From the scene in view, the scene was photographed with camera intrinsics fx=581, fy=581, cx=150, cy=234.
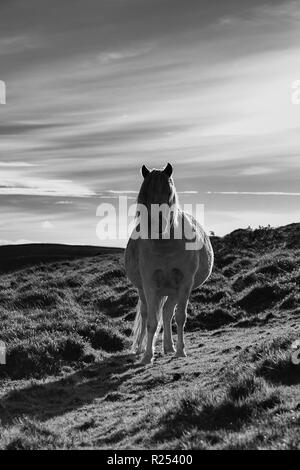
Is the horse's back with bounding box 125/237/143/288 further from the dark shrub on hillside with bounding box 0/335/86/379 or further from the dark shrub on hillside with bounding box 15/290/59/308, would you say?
the dark shrub on hillside with bounding box 15/290/59/308

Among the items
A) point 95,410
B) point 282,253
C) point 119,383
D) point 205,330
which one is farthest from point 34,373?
point 282,253

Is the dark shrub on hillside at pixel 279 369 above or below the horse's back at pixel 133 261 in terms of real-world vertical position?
below

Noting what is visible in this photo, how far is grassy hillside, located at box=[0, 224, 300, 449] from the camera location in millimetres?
6840

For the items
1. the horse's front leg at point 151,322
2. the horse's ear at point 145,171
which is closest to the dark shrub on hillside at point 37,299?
the horse's front leg at point 151,322

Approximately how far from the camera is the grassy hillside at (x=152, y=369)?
22.4ft

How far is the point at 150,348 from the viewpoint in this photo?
39.7ft

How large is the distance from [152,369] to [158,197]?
3380mm

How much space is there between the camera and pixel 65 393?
10.6 meters

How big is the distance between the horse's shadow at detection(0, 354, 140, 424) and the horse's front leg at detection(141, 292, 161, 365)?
29 centimetres

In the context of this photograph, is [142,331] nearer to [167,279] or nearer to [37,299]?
[167,279]

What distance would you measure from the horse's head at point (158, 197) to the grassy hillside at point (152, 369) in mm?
2785

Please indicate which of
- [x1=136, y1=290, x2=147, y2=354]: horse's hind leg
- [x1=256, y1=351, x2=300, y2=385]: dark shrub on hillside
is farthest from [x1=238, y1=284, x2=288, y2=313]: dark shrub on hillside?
[x1=256, y1=351, x2=300, y2=385]: dark shrub on hillside

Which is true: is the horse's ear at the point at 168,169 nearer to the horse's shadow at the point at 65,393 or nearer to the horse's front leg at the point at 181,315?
the horse's front leg at the point at 181,315
